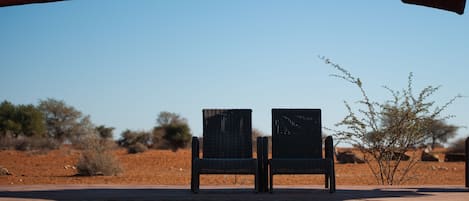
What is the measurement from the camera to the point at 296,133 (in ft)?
25.5

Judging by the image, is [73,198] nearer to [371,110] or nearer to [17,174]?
[371,110]

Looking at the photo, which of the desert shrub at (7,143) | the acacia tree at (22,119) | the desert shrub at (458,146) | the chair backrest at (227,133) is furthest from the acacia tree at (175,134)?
the chair backrest at (227,133)

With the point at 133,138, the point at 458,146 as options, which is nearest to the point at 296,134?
the point at 458,146

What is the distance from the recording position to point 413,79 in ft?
37.1

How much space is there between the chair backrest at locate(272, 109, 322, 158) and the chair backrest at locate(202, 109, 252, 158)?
328 millimetres

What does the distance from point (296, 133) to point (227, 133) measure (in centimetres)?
82

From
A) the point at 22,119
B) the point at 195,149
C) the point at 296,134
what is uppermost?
the point at 22,119

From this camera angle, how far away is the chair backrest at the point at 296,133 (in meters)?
7.73

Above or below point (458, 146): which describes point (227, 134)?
below

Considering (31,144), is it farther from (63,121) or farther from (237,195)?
(237,195)

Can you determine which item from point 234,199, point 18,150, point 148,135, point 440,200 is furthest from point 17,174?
point 148,135

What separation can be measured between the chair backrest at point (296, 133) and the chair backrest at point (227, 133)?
1.08 feet

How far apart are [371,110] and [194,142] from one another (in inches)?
207

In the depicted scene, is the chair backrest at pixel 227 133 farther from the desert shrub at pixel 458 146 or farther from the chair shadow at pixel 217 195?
the desert shrub at pixel 458 146
